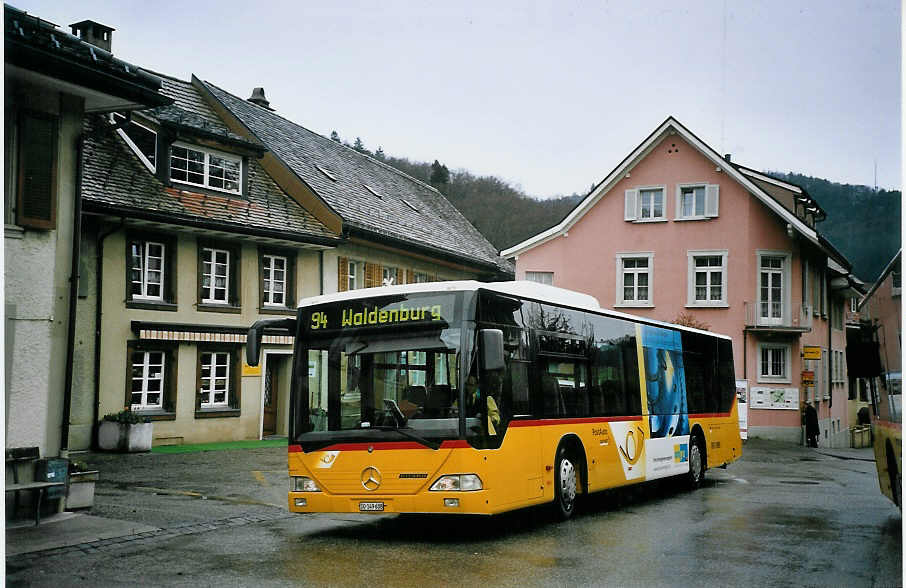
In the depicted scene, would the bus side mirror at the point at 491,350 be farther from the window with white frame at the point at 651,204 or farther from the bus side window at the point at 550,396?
the window with white frame at the point at 651,204

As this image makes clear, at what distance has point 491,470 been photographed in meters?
9.37

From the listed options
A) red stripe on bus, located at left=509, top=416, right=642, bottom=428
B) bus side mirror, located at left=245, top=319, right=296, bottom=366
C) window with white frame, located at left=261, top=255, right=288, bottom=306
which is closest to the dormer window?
window with white frame, located at left=261, top=255, right=288, bottom=306

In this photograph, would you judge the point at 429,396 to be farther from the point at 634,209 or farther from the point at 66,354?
the point at 634,209

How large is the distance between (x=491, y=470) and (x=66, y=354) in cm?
472

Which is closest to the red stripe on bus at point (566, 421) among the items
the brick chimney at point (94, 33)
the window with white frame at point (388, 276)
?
the window with white frame at point (388, 276)

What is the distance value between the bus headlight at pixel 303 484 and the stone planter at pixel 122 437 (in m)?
8.78

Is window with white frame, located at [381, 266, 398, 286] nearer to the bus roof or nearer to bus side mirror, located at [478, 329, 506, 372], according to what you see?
the bus roof

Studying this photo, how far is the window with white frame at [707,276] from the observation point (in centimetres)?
1338

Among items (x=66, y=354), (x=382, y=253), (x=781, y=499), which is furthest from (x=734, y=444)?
(x=66, y=354)

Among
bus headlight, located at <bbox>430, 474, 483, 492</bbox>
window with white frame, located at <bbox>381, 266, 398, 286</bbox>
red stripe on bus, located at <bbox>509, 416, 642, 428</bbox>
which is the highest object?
window with white frame, located at <bbox>381, 266, 398, 286</bbox>

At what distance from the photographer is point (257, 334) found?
965cm

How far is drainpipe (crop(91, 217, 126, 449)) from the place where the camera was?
1788cm

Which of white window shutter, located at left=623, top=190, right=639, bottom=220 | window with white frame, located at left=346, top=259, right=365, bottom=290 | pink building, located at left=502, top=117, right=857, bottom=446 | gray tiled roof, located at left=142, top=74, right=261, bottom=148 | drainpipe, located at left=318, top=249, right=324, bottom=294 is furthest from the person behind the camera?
gray tiled roof, located at left=142, top=74, right=261, bottom=148

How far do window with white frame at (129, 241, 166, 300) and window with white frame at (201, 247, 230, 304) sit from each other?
723 millimetres
